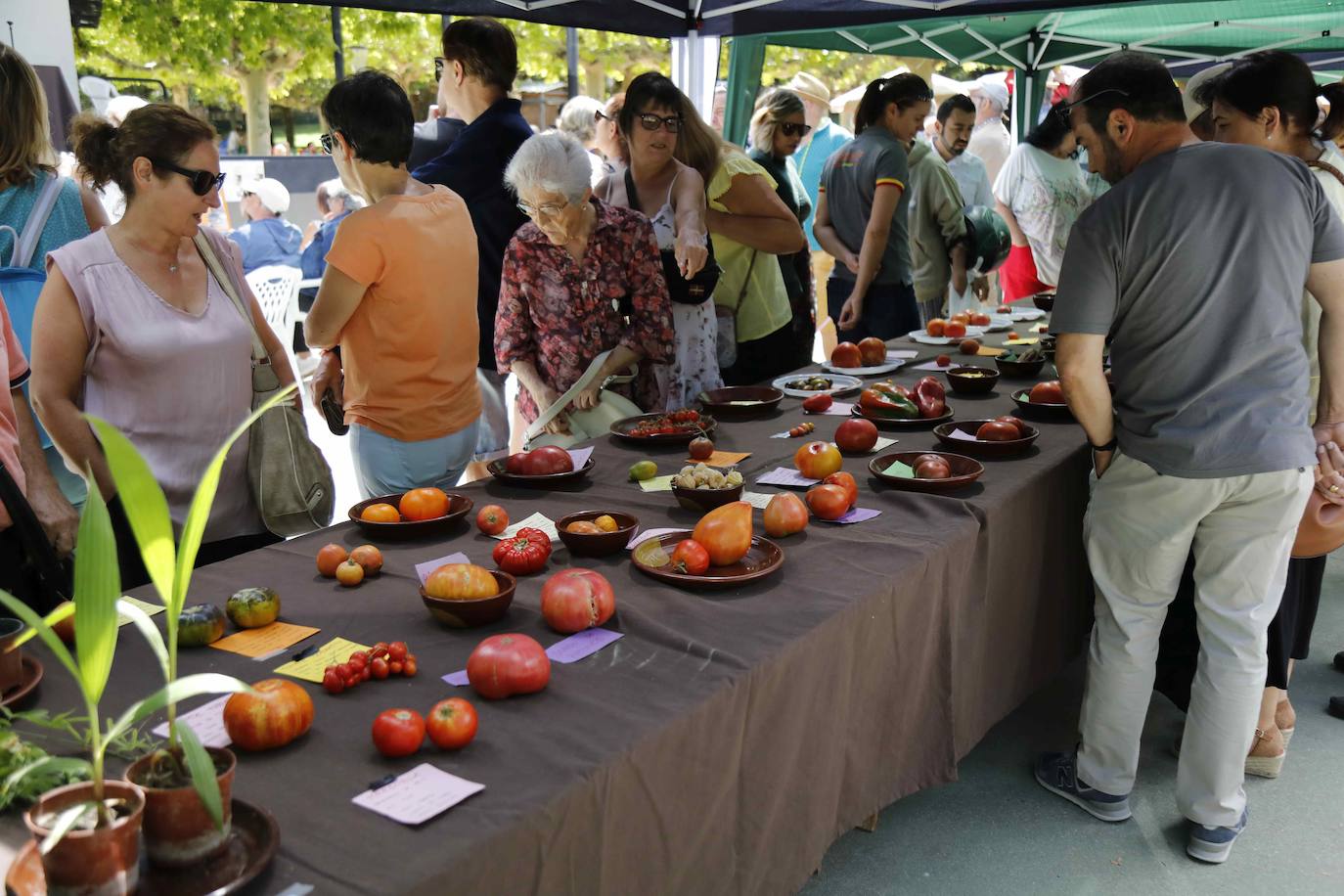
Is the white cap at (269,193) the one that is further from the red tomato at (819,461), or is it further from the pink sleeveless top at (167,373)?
the red tomato at (819,461)

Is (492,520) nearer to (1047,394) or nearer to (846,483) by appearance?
(846,483)

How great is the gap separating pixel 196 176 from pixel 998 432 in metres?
1.86

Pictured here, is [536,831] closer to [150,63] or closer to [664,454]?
[664,454]

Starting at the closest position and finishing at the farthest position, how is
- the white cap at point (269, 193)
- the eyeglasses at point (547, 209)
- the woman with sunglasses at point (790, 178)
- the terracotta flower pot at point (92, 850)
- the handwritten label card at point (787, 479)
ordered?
1. the terracotta flower pot at point (92, 850)
2. the handwritten label card at point (787, 479)
3. the eyeglasses at point (547, 209)
4. the woman with sunglasses at point (790, 178)
5. the white cap at point (269, 193)

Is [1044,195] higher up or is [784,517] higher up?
[1044,195]

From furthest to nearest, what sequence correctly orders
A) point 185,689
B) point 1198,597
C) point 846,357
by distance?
point 846,357 < point 1198,597 < point 185,689

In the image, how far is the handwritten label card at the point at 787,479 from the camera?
238 cm

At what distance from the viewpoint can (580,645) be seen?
155 cm

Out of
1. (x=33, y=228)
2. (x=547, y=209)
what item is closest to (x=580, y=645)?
(x=547, y=209)

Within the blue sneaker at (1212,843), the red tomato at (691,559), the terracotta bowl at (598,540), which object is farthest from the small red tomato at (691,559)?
the blue sneaker at (1212,843)

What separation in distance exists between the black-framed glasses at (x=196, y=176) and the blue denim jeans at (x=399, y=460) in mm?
661

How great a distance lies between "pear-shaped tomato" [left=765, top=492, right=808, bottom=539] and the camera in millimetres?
2041

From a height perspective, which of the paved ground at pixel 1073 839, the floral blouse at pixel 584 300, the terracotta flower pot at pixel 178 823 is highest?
the floral blouse at pixel 584 300

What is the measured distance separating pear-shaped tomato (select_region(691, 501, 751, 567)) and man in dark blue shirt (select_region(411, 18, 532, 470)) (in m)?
1.48
